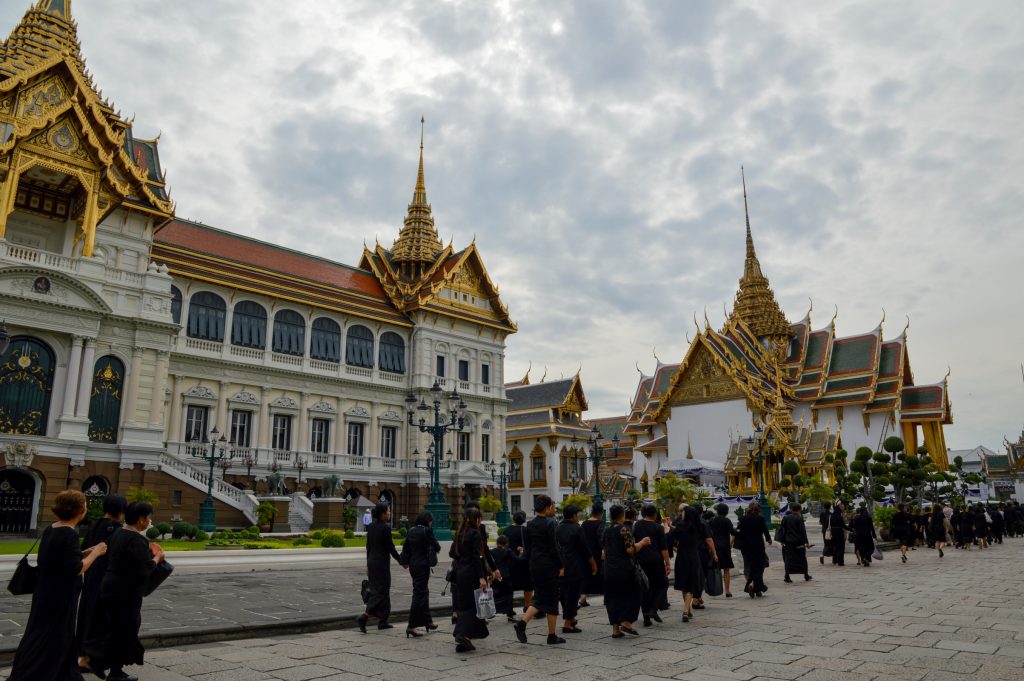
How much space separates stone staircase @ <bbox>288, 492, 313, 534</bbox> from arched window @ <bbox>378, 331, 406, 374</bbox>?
Answer: 34.6 ft

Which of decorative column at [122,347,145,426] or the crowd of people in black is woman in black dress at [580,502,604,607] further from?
decorative column at [122,347,145,426]

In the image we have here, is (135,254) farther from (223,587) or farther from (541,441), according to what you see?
(541,441)

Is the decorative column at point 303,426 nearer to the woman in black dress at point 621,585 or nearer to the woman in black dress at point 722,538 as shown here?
the woman in black dress at point 722,538

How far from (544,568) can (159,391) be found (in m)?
21.7

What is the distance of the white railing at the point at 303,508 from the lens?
2744 centimetres

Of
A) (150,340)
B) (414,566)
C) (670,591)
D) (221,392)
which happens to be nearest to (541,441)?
(221,392)

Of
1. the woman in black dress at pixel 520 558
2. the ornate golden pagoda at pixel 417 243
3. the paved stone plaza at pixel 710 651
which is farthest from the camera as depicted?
the ornate golden pagoda at pixel 417 243

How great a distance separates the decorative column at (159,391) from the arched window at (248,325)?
6.08m

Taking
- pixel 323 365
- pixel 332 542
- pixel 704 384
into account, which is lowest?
pixel 332 542

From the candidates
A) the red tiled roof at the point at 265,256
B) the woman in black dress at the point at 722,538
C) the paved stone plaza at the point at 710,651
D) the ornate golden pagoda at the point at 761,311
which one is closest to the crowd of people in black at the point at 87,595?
the paved stone plaza at the point at 710,651

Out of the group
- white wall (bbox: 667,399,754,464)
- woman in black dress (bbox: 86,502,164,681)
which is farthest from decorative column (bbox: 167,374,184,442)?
white wall (bbox: 667,399,754,464)

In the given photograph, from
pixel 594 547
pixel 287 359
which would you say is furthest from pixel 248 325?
pixel 594 547

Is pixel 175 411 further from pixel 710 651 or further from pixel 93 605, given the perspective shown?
pixel 710 651

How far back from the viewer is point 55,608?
4867 mm
